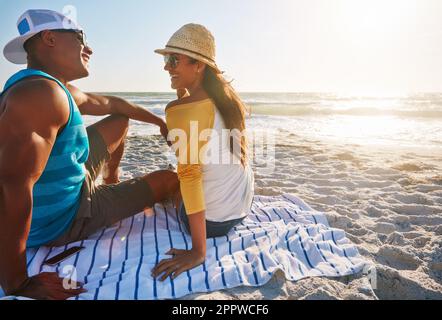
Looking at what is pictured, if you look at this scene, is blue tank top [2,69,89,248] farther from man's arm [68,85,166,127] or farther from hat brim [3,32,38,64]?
man's arm [68,85,166,127]

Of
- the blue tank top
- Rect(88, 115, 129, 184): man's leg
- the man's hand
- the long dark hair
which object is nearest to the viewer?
the man's hand

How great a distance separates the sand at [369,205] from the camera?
2.18 meters

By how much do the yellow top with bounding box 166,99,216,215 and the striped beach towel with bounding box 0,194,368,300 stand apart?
1.47ft

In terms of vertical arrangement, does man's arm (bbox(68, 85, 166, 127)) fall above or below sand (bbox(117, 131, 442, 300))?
above

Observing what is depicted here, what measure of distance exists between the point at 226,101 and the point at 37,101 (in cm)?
107

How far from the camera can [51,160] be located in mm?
1957

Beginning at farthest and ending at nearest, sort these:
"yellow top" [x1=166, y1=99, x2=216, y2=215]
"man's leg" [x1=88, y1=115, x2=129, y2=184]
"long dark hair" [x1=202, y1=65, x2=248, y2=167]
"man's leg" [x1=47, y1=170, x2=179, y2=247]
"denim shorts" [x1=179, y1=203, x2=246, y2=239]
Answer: "man's leg" [x1=88, y1=115, x2=129, y2=184] → "denim shorts" [x1=179, y1=203, x2=246, y2=239] → "man's leg" [x1=47, y1=170, x2=179, y2=247] → "long dark hair" [x1=202, y1=65, x2=248, y2=167] → "yellow top" [x1=166, y1=99, x2=216, y2=215]

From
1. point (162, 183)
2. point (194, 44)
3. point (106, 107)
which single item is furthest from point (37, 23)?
point (162, 183)

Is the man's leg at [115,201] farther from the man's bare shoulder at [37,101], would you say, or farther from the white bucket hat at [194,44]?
the white bucket hat at [194,44]

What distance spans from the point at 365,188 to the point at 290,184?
893 millimetres

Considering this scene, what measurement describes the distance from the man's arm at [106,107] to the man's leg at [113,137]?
0.31 ft

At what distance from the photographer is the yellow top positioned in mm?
2051

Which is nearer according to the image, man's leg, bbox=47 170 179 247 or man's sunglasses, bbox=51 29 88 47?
man's sunglasses, bbox=51 29 88 47

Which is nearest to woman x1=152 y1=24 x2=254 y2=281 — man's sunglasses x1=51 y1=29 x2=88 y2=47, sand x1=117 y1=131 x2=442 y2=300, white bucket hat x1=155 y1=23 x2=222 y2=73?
white bucket hat x1=155 y1=23 x2=222 y2=73
